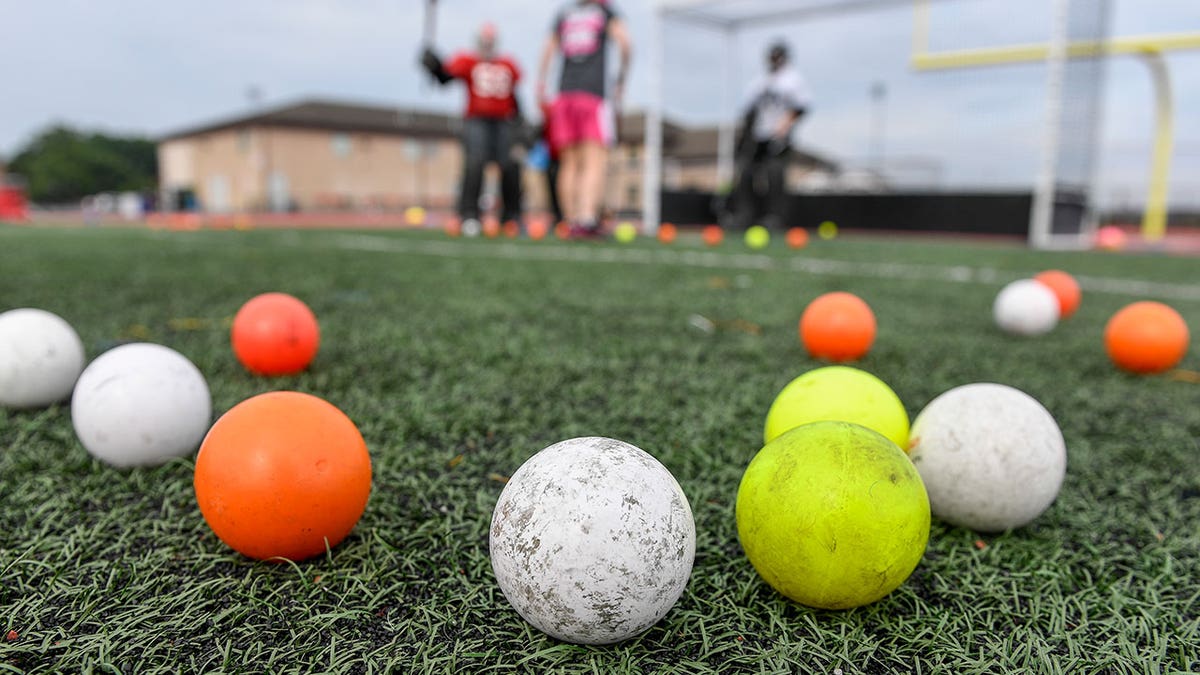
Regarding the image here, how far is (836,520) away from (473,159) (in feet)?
32.5

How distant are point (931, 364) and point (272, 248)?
24.6ft

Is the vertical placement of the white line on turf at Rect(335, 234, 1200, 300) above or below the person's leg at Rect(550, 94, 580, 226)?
below

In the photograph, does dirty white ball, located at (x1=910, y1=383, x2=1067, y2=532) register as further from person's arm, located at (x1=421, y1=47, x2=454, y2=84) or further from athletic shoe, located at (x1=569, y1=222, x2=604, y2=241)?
person's arm, located at (x1=421, y1=47, x2=454, y2=84)

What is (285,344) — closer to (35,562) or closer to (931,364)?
(35,562)

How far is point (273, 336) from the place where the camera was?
2.84 m

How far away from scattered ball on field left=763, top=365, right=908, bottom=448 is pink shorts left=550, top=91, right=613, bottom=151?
8.02 metres

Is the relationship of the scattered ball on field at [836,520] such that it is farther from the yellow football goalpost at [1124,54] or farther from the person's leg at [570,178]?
the yellow football goalpost at [1124,54]

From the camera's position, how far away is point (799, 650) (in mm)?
1343

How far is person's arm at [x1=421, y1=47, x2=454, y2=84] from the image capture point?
9.77 m

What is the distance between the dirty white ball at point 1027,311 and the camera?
4.10 metres

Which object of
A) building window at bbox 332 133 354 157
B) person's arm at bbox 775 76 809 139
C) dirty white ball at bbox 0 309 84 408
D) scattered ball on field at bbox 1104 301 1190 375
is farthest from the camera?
building window at bbox 332 133 354 157

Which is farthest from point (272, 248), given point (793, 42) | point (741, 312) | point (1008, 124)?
point (1008, 124)

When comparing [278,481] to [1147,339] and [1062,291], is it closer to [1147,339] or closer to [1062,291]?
[1147,339]

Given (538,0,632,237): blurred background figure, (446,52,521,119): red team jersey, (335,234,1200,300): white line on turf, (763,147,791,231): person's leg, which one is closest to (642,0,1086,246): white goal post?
(763,147,791,231): person's leg
